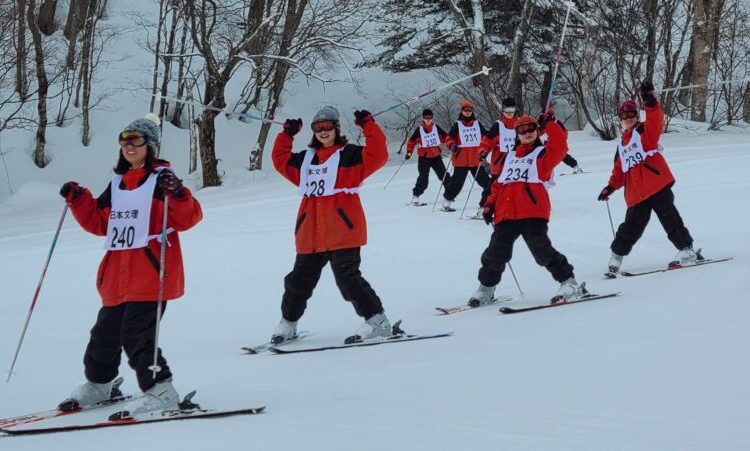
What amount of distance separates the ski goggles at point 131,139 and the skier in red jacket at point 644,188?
4.75m

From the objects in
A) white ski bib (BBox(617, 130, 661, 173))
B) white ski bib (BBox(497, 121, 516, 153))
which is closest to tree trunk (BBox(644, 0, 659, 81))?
white ski bib (BBox(497, 121, 516, 153))

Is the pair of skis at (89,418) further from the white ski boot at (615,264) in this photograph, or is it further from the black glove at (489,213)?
the white ski boot at (615,264)

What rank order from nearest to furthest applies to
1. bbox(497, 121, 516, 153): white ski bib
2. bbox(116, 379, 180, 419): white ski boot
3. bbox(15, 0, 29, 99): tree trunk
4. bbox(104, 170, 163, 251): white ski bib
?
bbox(116, 379, 180, 419): white ski boot
bbox(104, 170, 163, 251): white ski bib
bbox(497, 121, 516, 153): white ski bib
bbox(15, 0, 29, 99): tree trunk

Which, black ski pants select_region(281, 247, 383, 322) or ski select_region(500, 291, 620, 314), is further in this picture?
ski select_region(500, 291, 620, 314)

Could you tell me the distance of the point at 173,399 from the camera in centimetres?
418

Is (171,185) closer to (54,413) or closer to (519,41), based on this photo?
(54,413)

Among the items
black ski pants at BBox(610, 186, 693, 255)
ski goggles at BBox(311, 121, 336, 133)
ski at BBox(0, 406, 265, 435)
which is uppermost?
ski goggles at BBox(311, 121, 336, 133)

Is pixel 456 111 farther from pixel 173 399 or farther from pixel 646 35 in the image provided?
pixel 173 399

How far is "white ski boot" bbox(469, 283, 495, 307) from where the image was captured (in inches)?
277

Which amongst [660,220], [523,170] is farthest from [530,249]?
[660,220]

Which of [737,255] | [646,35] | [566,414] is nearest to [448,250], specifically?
[737,255]

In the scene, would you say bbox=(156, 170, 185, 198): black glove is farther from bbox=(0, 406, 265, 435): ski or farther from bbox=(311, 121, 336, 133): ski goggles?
bbox=(311, 121, 336, 133): ski goggles

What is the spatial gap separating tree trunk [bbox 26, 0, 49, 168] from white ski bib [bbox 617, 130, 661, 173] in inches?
739

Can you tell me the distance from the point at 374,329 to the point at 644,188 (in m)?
3.29
